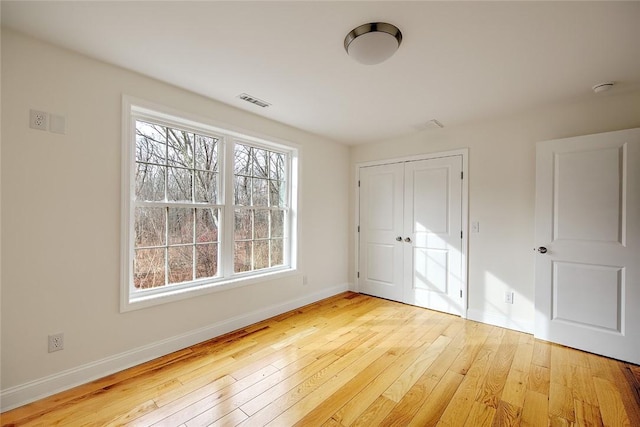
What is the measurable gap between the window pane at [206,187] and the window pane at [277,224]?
845 millimetres

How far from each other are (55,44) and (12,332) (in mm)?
1928

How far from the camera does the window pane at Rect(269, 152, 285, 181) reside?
3.65m

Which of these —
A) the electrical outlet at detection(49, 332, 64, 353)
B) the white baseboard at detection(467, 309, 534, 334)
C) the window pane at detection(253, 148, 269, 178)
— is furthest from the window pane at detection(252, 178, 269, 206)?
the white baseboard at detection(467, 309, 534, 334)

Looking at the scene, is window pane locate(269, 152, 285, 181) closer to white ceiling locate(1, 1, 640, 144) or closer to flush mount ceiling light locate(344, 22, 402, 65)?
white ceiling locate(1, 1, 640, 144)

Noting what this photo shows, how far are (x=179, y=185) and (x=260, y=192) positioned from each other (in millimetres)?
979

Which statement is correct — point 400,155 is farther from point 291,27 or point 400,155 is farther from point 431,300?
point 291,27

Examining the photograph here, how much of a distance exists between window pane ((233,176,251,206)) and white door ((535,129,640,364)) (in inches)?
122

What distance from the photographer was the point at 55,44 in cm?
195

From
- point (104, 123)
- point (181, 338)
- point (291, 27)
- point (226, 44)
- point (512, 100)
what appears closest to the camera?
point (291, 27)

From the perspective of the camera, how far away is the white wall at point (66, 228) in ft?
5.96

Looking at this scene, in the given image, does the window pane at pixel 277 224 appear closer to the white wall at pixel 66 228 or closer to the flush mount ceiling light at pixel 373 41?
the white wall at pixel 66 228

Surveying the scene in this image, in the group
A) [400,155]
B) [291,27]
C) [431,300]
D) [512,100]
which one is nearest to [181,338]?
[291,27]

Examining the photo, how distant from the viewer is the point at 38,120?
1903 mm

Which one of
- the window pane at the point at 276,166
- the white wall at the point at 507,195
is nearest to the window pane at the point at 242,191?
the window pane at the point at 276,166
